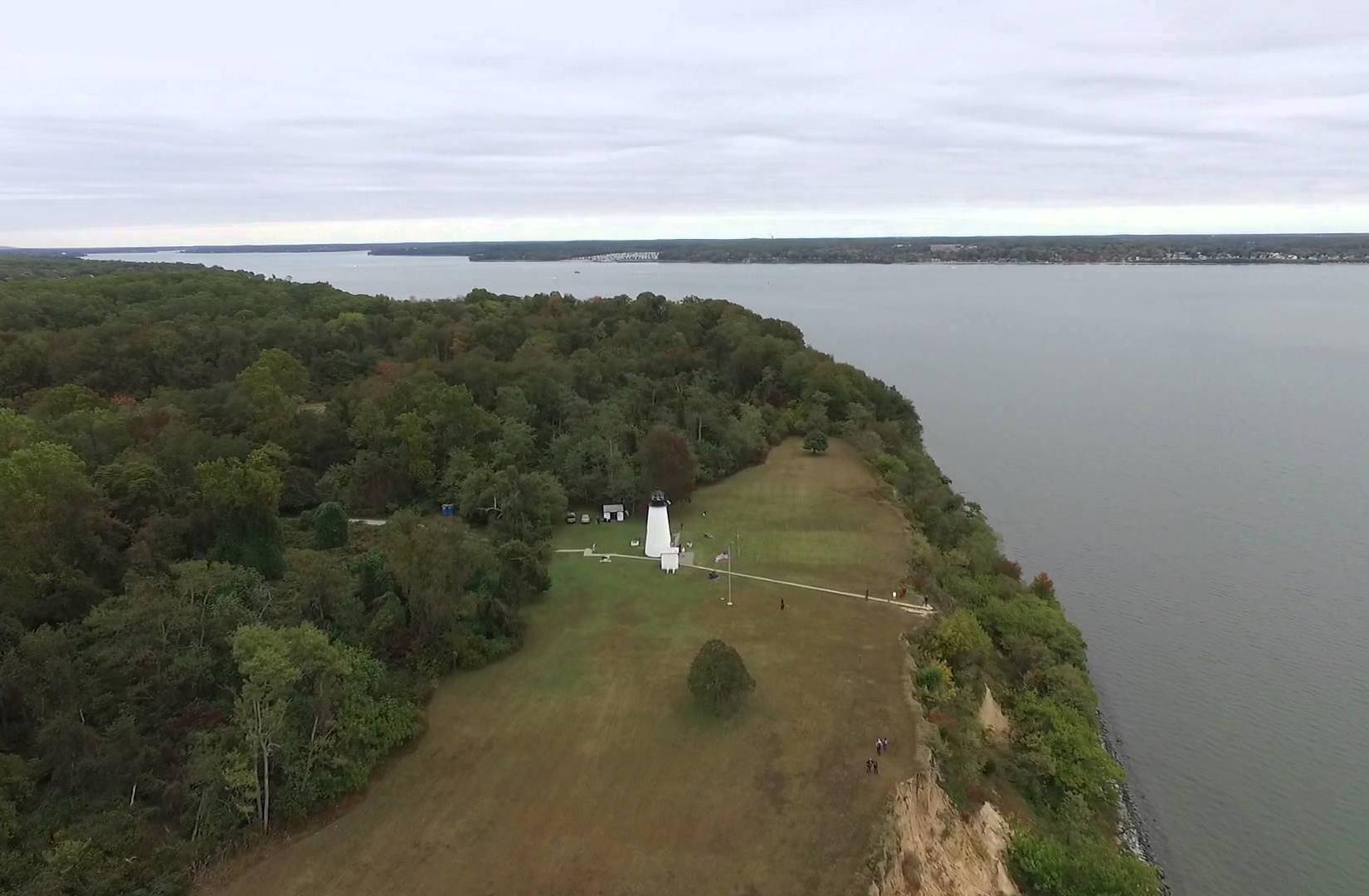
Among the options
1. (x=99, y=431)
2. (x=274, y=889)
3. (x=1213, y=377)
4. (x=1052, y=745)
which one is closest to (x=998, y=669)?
(x=1052, y=745)

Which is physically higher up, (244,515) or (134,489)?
(134,489)

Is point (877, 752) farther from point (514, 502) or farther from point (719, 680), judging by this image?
point (514, 502)

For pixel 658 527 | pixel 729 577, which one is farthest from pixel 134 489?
pixel 729 577

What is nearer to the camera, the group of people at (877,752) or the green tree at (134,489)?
the group of people at (877,752)

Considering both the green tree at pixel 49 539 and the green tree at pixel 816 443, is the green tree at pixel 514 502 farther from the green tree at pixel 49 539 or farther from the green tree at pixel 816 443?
the green tree at pixel 816 443

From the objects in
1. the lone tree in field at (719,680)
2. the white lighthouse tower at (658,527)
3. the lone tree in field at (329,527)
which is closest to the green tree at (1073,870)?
the lone tree in field at (719,680)

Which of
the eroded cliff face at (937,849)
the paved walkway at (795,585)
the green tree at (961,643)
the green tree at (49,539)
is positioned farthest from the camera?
the paved walkway at (795,585)
